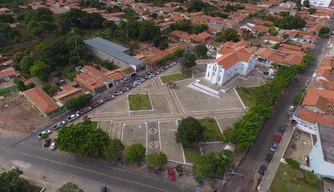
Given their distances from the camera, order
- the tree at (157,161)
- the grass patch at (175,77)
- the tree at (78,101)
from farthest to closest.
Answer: the grass patch at (175,77), the tree at (78,101), the tree at (157,161)

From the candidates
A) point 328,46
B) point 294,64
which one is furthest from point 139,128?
point 328,46

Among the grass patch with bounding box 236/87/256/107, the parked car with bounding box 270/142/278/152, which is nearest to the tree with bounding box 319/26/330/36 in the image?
the grass patch with bounding box 236/87/256/107

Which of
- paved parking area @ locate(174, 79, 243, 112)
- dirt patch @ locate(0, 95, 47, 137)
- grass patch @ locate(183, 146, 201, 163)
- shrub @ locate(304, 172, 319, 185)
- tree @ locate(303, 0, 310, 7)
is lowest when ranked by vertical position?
dirt patch @ locate(0, 95, 47, 137)

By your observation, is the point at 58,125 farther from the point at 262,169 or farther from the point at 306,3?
the point at 306,3

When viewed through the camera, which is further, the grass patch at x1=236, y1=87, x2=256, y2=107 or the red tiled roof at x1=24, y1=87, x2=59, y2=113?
the grass patch at x1=236, y1=87, x2=256, y2=107

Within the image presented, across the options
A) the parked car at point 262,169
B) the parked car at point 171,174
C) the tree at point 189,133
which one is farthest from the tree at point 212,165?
the parked car at point 262,169

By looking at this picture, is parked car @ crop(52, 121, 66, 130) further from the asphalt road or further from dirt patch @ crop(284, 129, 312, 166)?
dirt patch @ crop(284, 129, 312, 166)

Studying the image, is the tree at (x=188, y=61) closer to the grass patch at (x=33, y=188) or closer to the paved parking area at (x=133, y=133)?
the paved parking area at (x=133, y=133)
